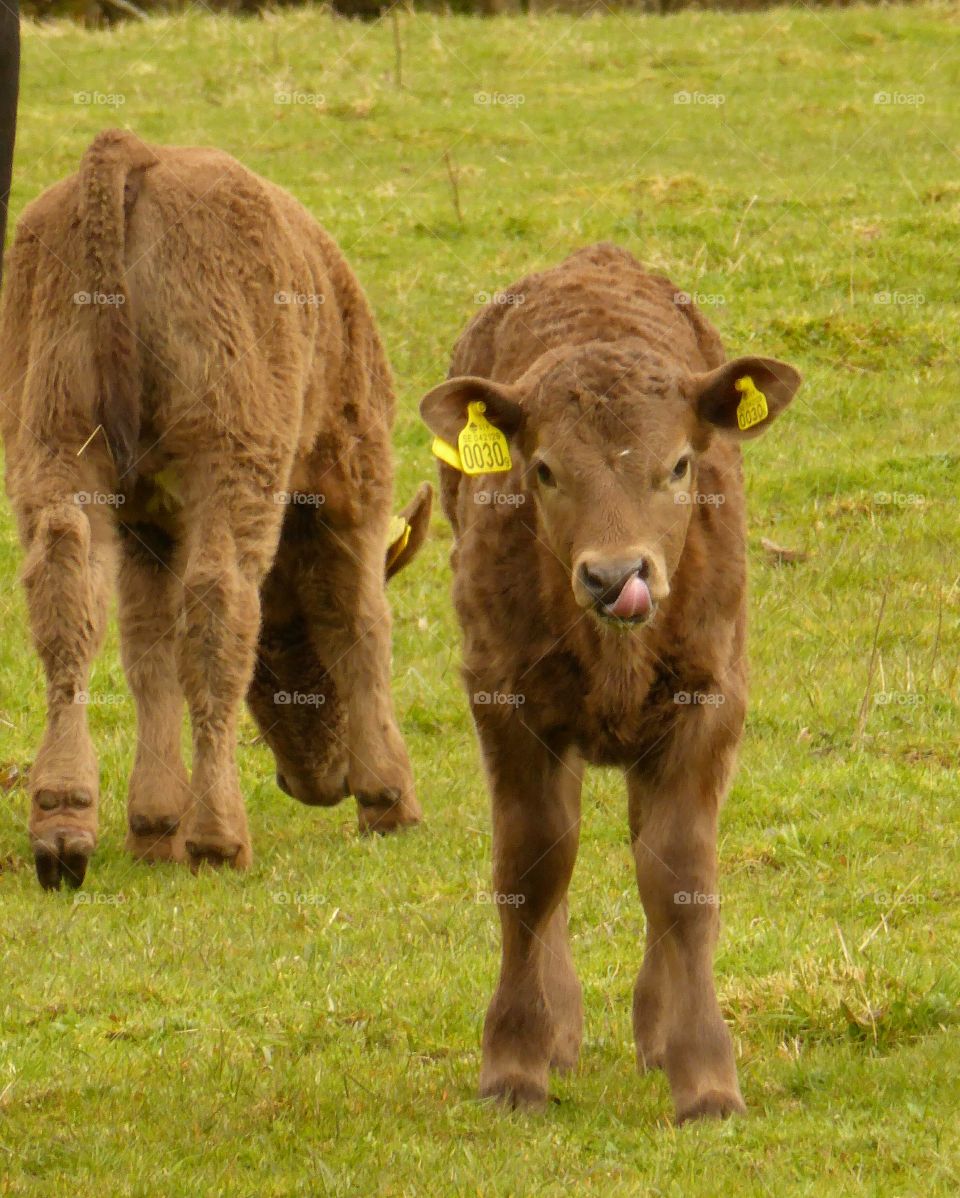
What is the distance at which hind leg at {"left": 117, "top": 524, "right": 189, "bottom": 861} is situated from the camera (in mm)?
8258

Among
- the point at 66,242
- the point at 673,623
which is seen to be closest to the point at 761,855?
the point at 673,623

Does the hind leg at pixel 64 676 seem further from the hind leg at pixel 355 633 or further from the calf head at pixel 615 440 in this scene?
the calf head at pixel 615 440

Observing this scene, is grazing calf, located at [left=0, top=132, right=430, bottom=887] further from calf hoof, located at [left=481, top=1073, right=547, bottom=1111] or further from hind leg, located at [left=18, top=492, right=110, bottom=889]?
calf hoof, located at [left=481, top=1073, right=547, bottom=1111]

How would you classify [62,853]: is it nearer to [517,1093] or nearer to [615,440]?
[517,1093]

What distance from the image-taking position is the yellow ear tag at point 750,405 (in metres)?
5.60

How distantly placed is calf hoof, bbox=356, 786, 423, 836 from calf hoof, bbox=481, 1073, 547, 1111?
3584 mm

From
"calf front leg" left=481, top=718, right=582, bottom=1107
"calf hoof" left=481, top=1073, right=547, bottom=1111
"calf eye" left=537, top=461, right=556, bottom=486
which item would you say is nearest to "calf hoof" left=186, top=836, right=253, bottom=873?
"calf front leg" left=481, top=718, right=582, bottom=1107

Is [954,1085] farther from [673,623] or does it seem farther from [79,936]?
[79,936]

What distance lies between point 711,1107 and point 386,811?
13.1 ft

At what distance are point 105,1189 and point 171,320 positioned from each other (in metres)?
4.01

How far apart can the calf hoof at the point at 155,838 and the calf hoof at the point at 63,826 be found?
863 millimetres

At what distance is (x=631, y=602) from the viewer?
4.91 metres

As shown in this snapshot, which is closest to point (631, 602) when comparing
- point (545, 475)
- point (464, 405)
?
point (545, 475)

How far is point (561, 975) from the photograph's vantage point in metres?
5.94
